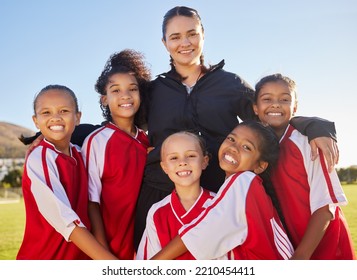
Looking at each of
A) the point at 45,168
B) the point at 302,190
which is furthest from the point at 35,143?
the point at 302,190

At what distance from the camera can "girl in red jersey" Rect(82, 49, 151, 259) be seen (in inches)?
113

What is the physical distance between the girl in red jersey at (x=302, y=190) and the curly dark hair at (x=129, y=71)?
74 cm

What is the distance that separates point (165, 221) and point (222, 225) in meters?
0.39

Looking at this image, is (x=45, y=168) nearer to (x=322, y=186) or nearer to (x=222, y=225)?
(x=222, y=225)

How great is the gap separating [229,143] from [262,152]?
18cm

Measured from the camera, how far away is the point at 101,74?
321 centimetres

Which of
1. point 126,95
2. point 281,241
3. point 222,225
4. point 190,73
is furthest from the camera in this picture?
point 190,73

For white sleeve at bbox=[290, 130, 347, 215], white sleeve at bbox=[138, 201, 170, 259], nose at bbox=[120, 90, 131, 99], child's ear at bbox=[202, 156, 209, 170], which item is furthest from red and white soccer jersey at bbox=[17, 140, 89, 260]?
white sleeve at bbox=[290, 130, 347, 215]

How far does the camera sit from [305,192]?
265cm

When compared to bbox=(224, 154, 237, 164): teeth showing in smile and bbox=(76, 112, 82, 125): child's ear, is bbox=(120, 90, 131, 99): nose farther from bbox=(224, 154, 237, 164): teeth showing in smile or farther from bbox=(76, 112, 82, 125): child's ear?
bbox=(224, 154, 237, 164): teeth showing in smile

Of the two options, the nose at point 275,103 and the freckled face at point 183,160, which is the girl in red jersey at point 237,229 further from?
the nose at point 275,103

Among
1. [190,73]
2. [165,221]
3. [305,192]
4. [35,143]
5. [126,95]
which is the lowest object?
[165,221]
